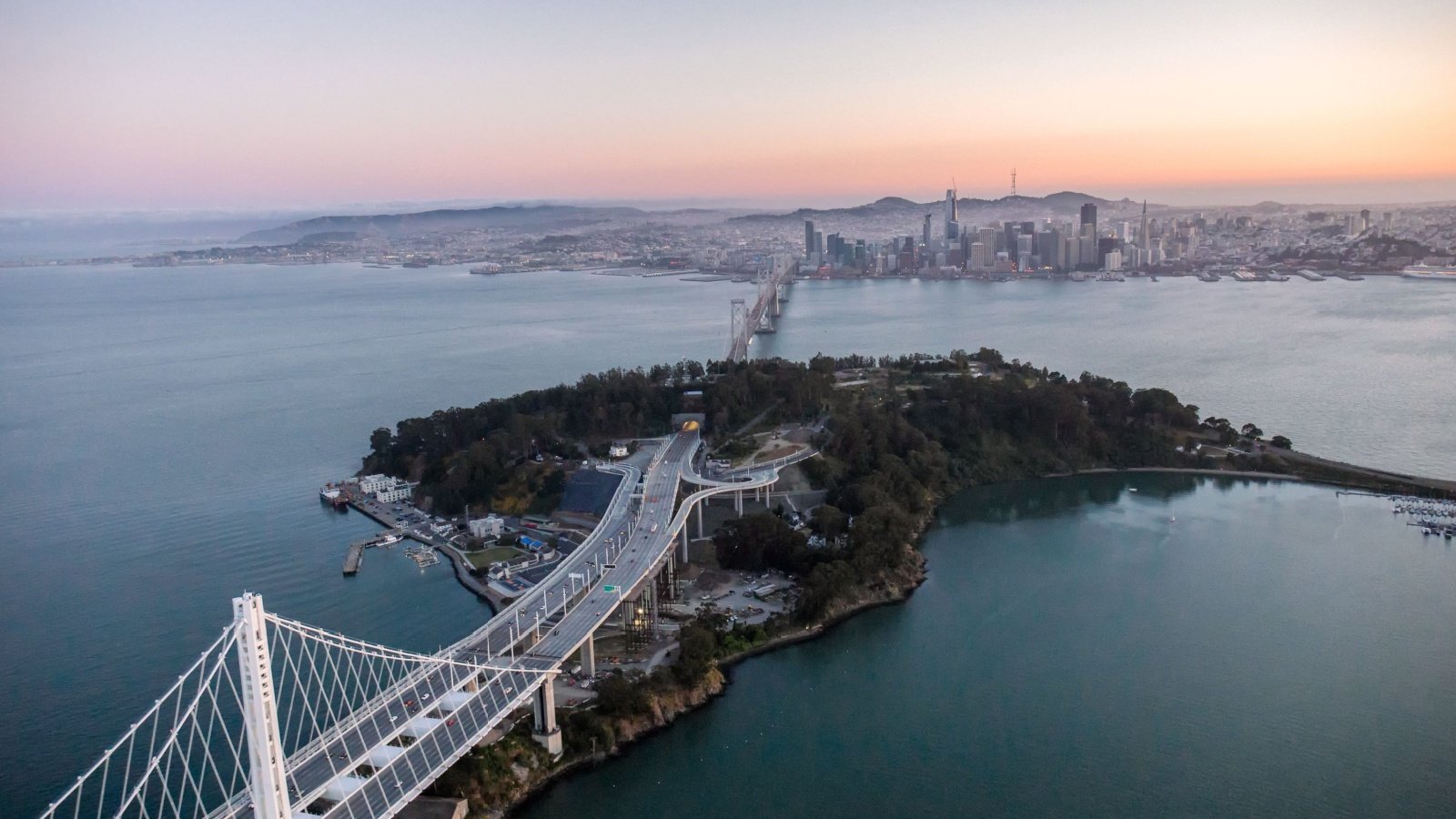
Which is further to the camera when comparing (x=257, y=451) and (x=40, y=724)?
(x=257, y=451)

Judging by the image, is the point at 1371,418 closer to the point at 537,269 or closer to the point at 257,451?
the point at 257,451

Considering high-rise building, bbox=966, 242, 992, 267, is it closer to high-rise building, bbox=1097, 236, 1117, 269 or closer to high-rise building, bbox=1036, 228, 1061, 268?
high-rise building, bbox=1036, 228, 1061, 268

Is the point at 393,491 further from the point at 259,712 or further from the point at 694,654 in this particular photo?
the point at 259,712

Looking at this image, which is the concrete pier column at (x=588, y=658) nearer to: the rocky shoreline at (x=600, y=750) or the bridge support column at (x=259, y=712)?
the rocky shoreline at (x=600, y=750)

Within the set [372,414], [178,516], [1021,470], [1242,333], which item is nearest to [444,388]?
[372,414]

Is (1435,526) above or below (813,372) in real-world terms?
below

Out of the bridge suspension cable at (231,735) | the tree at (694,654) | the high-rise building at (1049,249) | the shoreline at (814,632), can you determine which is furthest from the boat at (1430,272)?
the bridge suspension cable at (231,735)
